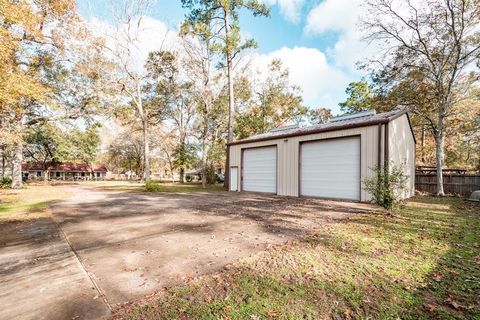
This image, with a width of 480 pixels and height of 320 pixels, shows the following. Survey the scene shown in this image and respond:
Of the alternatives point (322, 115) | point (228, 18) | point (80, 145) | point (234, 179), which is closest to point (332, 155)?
point (234, 179)

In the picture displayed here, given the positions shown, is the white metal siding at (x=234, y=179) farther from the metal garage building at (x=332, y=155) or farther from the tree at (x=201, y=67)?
the tree at (x=201, y=67)

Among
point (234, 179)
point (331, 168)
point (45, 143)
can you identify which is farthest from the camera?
point (45, 143)

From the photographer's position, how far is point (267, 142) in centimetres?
1433

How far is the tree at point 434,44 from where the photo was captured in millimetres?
12039

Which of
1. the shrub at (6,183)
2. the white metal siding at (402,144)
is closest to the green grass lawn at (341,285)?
the white metal siding at (402,144)

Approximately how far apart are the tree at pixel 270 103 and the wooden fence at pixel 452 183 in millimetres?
15026

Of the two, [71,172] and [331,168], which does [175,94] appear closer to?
[331,168]

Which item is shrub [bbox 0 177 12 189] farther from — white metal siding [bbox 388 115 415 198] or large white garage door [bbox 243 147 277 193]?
white metal siding [bbox 388 115 415 198]

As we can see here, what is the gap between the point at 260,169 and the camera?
14.9 meters

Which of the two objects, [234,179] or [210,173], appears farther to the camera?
[210,173]

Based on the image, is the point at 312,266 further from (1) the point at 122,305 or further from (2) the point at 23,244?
(2) the point at 23,244

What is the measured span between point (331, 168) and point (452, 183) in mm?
7992

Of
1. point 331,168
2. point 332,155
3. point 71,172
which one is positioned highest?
point 332,155

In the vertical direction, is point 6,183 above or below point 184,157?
below
